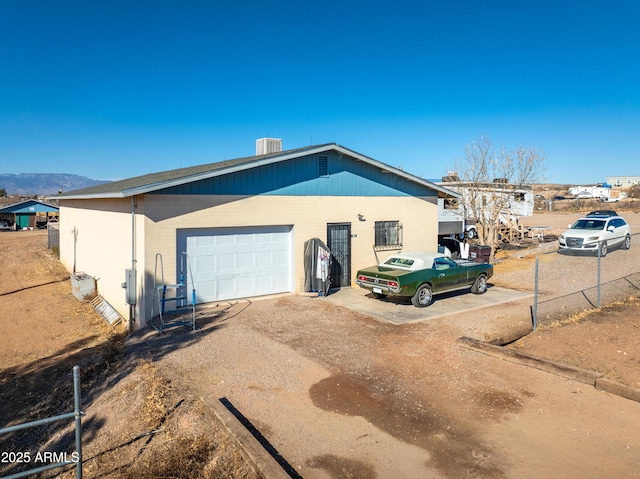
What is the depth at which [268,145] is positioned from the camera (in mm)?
19312

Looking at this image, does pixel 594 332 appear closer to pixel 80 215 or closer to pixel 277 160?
pixel 277 160

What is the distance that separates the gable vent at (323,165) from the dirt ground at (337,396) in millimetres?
5048

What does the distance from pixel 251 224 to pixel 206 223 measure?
4.76ft

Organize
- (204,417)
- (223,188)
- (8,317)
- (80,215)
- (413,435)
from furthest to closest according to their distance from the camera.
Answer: (80,215)
(8,317)
(223,188)
(204,417)
(413,435)

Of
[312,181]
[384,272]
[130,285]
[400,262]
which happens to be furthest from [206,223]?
→ [400,262]

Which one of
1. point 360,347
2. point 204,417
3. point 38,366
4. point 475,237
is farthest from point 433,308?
point 475,237

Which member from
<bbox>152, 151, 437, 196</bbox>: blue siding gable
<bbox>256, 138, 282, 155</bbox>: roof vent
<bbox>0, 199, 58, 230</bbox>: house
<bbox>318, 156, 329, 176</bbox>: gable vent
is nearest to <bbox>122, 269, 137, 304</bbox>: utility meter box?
<bbox>152, 151, 437, 196</bbox>: blue siding gable

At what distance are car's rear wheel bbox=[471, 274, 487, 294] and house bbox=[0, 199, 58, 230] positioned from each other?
1786 inches

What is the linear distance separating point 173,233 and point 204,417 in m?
6.84

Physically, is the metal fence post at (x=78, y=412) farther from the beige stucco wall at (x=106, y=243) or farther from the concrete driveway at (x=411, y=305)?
the concrete driveway at (x=411, y=305)

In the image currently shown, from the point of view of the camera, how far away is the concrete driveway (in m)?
12.3

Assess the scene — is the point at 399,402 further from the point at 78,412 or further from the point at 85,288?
the point at 85,288

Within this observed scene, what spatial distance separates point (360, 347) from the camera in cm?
978

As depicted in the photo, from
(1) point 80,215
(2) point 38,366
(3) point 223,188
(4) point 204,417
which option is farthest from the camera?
(1) point 80,215
